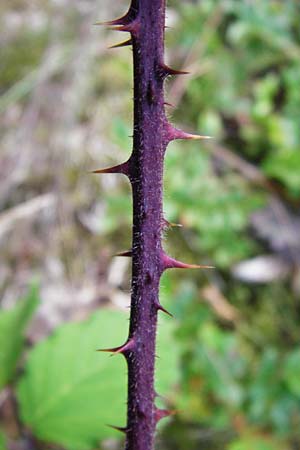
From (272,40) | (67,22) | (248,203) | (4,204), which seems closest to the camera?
(248,203)

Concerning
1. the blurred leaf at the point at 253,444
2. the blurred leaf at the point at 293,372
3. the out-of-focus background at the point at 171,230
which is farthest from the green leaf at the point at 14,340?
the blurred leaf at the point at 293,372

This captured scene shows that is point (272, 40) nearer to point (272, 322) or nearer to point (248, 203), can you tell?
point (248, 203)

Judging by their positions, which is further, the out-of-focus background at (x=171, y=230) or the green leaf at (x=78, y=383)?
the out-of-focus background at (x=171, y=230)

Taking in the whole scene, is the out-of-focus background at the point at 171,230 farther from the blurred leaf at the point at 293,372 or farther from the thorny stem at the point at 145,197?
the thorny stem at the point at 145,197

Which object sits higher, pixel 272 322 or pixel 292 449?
pixel 272 322

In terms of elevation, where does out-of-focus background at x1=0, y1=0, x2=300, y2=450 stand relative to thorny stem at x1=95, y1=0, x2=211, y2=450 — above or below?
above

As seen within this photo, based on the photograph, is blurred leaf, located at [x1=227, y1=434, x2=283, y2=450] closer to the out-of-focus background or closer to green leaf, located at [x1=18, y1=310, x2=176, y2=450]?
the out-of-focus background

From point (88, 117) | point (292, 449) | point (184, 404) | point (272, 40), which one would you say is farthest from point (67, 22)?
point (292, 449)

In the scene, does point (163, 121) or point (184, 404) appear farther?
point (184, 404)

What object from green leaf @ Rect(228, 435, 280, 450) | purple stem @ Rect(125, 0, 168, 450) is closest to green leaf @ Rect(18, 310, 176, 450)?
green leaf @ Rect(228, 435, 280, 450)
